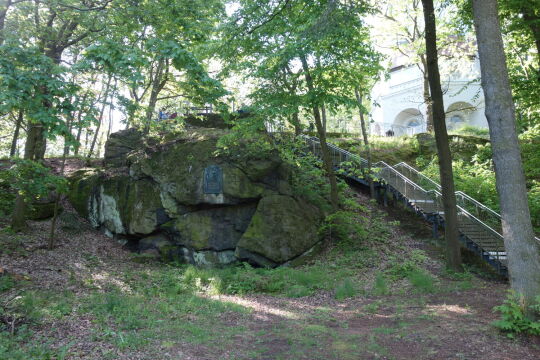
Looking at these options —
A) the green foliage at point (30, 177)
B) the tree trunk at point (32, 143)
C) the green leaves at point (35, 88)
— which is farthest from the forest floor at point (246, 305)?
the green leaves at point (35, 88)

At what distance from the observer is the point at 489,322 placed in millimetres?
7031

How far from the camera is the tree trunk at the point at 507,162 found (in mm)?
6473

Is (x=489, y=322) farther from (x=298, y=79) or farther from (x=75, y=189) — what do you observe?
(x=75, y=189)

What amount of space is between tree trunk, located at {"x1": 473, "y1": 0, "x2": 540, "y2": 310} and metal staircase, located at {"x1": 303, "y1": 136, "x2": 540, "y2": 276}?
5223 millimetres

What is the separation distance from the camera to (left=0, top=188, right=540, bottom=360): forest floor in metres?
5.89

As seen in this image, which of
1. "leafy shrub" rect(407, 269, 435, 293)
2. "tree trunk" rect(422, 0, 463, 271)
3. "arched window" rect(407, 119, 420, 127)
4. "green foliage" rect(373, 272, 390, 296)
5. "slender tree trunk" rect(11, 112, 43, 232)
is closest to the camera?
"leafy shrub" rect(407, 269, 435, 293)

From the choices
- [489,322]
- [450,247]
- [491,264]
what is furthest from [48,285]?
[491,264]

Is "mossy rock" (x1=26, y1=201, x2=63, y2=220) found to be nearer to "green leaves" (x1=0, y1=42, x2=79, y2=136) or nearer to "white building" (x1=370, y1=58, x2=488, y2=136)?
"green leaves" (x1=0, y1=42, x2=79, y2=136)

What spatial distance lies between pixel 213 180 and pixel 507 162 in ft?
31.0

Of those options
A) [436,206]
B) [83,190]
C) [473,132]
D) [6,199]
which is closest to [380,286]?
[436,206]

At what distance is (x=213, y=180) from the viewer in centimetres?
1381

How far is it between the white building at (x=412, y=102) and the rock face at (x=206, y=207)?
17373 mm

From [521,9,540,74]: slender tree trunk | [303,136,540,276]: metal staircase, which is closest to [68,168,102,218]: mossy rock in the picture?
[303,136,540,276]: metal staircase

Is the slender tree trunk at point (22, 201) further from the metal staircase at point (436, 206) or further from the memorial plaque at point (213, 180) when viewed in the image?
the metal staircase at point (436, 206)
